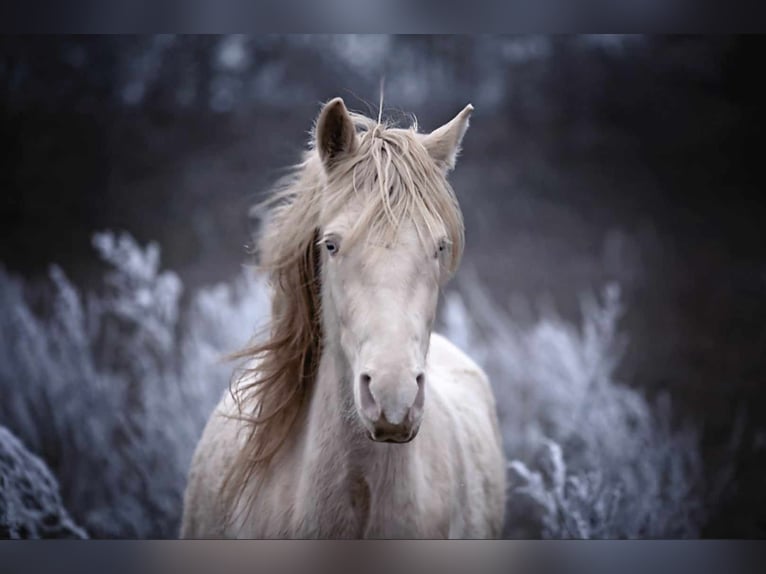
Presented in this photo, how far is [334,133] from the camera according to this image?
5.81 feet

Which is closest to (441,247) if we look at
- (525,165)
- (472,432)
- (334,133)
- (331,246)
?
(331,246)

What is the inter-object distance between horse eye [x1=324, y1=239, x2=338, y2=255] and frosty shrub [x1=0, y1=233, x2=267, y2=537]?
181cm

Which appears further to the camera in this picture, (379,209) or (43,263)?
(43,263)

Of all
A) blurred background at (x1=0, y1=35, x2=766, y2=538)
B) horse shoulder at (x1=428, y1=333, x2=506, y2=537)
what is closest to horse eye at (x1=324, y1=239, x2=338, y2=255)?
horse shoulder at (x1=428, y1=333, x2=506, y2=537)

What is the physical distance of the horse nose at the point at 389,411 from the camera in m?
1.46

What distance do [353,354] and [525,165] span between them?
6.69 feet

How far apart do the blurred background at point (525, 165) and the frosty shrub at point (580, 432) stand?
1.6 inches

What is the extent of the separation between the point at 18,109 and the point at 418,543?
7.34 ft

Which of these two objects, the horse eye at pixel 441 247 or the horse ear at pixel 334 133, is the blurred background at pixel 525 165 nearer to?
the horse ear at pixel 334 133

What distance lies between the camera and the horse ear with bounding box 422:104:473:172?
1865 millimetres

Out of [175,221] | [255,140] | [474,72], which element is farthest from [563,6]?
[175,221]

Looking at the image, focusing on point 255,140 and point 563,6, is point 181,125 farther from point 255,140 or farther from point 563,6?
point 563,6

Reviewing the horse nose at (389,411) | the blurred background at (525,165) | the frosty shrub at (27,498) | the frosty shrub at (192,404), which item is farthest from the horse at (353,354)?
the blurred background at (525,165)

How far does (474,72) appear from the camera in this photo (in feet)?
10.6
